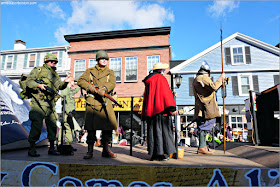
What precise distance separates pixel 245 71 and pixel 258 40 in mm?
3207

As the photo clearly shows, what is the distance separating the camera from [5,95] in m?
5.09

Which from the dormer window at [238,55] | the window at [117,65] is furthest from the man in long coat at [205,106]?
the dormer window at [238,55]

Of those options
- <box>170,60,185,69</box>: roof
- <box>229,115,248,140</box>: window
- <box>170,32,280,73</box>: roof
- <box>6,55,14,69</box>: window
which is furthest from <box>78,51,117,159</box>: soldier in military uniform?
<box>6,55,14,69</box>: window

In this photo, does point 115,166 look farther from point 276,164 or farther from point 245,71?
point 245,71

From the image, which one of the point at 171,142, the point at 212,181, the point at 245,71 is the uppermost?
the point at 245,71

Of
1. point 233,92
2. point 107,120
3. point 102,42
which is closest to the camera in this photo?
point 107,120

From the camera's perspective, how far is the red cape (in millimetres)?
3380

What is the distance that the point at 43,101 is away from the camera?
12.5 ft

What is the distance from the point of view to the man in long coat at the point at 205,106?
4230 millimetres

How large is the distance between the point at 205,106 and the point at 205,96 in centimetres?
27

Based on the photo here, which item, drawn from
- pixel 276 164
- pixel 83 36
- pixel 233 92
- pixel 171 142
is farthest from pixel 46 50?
pixel 276 164

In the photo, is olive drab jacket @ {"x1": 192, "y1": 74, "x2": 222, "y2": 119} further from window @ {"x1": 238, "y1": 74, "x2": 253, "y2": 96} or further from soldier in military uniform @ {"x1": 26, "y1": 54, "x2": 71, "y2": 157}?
window @ {"x1": 238, "y1": 74, "x2": 253, "y2": 96}

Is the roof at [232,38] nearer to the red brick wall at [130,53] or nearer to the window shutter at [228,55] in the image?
the window shutter at [228,55]

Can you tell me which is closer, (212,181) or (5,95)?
(212,181)
